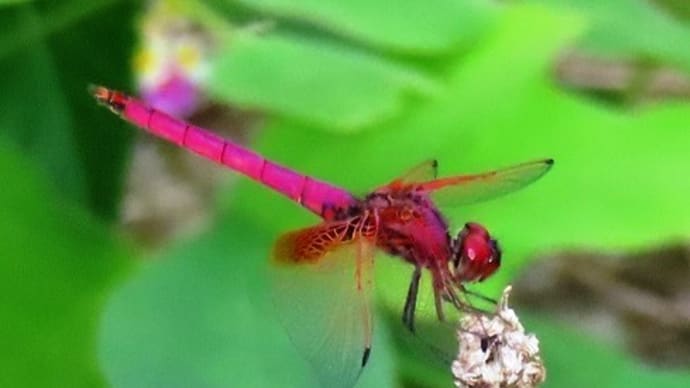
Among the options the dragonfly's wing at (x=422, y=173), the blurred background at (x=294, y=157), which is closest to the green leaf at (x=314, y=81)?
the blurred background at (x=294, y=157)

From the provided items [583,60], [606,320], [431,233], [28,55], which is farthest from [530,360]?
[583,60]

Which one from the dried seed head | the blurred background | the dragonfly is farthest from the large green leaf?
the dried seed head

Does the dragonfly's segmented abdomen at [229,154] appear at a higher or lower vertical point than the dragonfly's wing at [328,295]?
higher

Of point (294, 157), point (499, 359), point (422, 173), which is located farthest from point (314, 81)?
point (499, 359)

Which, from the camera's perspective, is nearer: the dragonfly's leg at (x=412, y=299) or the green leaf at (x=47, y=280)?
the dragonfly's leg at (x=412, y=299)

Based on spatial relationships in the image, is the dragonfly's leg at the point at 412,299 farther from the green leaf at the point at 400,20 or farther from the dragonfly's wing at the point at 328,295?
the green leaf at the point at 400,20

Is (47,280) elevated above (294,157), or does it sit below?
below

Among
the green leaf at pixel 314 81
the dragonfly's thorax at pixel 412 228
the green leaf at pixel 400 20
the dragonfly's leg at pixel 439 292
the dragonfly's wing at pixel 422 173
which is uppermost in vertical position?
the green leaf at pixel 400 20

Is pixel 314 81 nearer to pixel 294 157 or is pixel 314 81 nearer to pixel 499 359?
pixel 294 157
